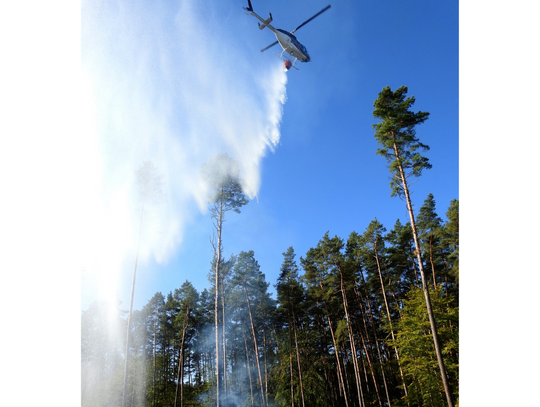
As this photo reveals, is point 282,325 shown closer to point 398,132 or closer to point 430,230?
point 430,230

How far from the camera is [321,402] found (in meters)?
23.8

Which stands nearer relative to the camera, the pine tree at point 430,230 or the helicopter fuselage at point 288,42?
the helicopter fuselage at point 288,42

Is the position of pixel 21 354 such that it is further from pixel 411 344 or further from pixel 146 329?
pixel 146 329

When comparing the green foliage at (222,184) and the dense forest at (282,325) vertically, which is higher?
the green foliage at (222,184)

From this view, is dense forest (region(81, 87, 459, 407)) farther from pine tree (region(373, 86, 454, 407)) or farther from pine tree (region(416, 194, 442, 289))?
pine tree (region(373, 86, 454, 407))

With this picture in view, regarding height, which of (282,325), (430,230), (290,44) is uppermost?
(290,44)

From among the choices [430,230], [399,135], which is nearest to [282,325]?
[430,230]

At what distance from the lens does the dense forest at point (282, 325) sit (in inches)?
833

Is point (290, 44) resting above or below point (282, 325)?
above

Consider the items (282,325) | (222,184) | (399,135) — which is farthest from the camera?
(282,325)

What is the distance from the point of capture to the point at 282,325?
30.2 m

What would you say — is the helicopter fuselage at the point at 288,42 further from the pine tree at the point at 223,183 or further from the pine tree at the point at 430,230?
the pine tree at the point at 430,230

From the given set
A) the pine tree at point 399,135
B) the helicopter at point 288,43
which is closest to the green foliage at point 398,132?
the pine tree at point 399,135
